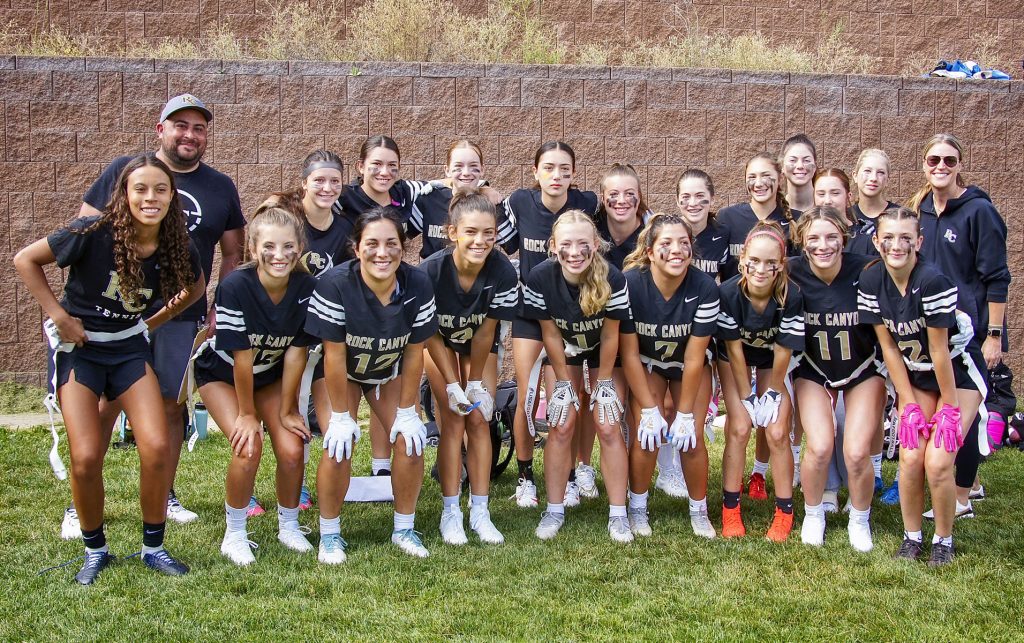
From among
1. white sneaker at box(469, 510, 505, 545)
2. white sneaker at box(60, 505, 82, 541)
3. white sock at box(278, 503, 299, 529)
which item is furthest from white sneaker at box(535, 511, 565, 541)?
white sneaker at box(60, 505, 82, 541)

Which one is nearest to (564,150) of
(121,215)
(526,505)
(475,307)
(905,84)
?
(475,307)

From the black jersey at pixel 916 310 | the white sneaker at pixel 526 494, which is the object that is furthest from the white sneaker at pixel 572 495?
the black jersey at pixel 916 310

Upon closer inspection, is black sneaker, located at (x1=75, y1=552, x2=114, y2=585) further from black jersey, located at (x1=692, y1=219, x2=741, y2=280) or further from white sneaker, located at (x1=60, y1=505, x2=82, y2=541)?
black jersey, located at (x1=692, y1=219, x2=741, y2=280)

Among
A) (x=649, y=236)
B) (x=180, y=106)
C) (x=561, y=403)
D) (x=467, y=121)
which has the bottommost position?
(x=561, y=403)

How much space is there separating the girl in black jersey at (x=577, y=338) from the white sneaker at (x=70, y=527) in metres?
2.17

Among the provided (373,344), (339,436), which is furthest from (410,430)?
(373,344)

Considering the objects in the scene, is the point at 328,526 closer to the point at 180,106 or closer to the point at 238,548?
the point at 238,548

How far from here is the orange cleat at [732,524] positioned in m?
4.86

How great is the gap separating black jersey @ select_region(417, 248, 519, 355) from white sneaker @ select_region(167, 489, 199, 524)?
5.25ft

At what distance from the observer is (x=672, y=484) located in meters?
5.74

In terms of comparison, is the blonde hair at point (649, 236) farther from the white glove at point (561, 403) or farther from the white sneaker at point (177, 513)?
the white sneaker at point (177, 513)

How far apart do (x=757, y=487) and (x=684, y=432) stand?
0.98m

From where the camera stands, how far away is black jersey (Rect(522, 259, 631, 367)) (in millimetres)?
4789

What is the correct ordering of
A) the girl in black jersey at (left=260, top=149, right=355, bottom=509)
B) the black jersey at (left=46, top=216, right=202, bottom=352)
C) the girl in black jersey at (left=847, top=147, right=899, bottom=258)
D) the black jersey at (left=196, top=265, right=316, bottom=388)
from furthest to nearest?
1. the girl in black jersey at (left=847, top=147, right=899, bottom=258)
2. the girl in black jersey at (left=260, top=149, right=355, bottom=509)
3. the black jersey at (left=196, top=265, right=316, bottom=388)
4. the black jersey at (left=46, top=216, right=202, bottom=352)
